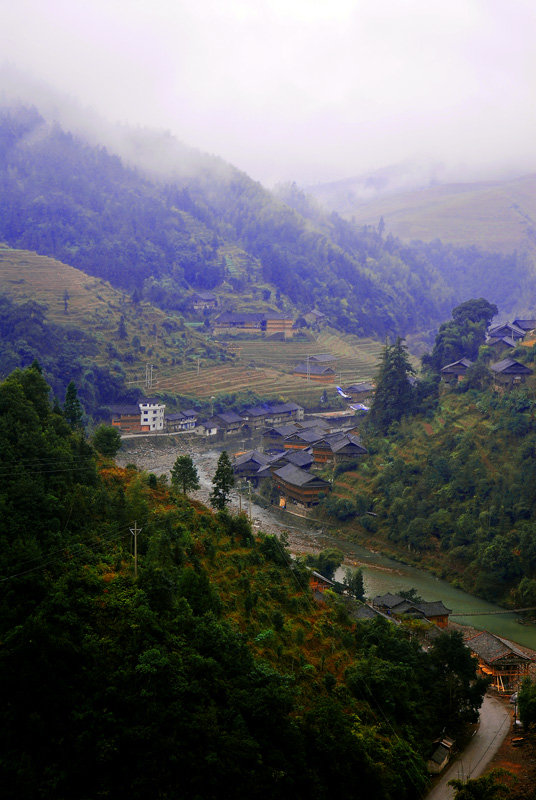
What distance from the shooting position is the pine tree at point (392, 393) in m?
33.6

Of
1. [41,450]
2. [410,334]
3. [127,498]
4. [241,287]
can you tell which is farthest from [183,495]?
[410,334]

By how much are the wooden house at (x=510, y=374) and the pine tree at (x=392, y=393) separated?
447 centimetres

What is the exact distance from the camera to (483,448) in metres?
26.9

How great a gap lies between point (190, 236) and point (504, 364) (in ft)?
163

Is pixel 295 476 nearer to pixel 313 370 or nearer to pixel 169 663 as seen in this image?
pixel 313 370

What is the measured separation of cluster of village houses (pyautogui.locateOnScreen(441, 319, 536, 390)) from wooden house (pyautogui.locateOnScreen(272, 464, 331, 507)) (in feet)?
27.2

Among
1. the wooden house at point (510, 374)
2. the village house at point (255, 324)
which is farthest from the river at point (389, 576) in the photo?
the village house at point (255, 324)

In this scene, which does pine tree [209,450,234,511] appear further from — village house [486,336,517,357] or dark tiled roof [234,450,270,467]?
village house [486,336,517,357]

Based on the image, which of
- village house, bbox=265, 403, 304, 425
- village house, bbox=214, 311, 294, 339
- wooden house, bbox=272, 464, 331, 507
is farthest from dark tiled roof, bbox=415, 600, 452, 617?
village house, bbox=214, 311, 294, 339

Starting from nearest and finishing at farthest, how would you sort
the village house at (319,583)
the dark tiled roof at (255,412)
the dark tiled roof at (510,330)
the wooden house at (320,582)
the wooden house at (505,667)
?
the wooden house at (505,667), the village house at (319,583), the wooden house at (320,582), the dark tiled roof at (510,330), the dark tiled roof at (255,412)

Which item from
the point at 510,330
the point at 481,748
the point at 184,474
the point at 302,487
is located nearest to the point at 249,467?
the point at 302,487

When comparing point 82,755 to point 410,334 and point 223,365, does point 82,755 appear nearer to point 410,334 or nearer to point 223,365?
point 223,365

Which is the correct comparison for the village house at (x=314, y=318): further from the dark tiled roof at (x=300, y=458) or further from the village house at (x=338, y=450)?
the village house at (x=338, y=450)

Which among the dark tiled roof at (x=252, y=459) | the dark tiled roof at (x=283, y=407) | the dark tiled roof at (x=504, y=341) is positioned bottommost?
the dark tiled roof at (x=252, y=459)
